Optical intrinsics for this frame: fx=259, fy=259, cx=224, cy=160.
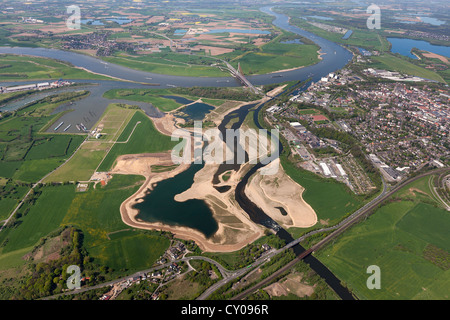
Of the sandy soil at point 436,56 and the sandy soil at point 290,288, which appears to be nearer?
the sandy soil at point 290,288

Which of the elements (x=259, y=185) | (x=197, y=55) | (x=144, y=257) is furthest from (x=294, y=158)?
(x=197, y=55)

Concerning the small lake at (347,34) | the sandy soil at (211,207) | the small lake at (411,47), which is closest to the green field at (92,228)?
the sandy soil at (211,207)

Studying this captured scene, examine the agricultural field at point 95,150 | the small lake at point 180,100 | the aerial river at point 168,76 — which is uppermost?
the aerial river at point 168,76

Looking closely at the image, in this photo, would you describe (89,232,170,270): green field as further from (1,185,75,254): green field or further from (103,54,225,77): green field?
(103,54,225,77): green field

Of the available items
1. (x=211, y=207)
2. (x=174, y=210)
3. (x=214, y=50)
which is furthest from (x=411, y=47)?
(x=174, y=210)

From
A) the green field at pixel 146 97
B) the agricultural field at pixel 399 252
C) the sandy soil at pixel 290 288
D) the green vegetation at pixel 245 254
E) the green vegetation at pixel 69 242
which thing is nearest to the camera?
the sandy soil at pixel 290 288

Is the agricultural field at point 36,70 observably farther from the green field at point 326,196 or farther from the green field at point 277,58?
the green field at point 326,196
